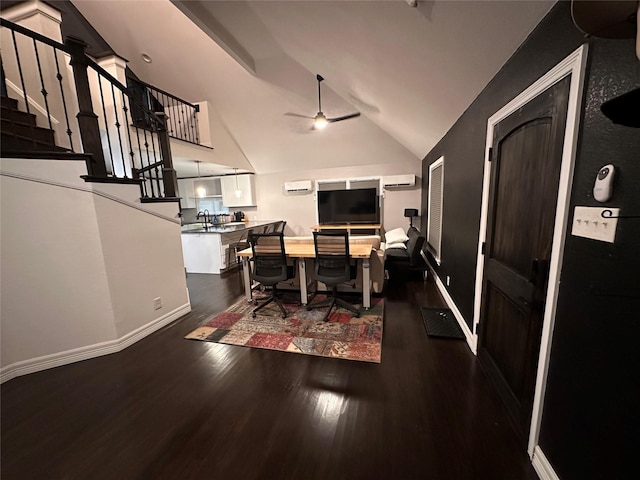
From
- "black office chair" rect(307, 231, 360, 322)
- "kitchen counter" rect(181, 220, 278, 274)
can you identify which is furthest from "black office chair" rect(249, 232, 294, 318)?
"kitchen counter" rect(181, 220, 278, 274)

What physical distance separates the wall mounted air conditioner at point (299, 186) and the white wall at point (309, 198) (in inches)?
8.0

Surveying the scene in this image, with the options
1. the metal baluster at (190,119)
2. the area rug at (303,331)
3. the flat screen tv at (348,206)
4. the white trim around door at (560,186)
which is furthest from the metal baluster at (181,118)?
the white trim around door at (560,186)

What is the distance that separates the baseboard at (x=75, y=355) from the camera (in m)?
2.11

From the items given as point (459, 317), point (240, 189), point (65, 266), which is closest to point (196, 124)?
point (240, 189)

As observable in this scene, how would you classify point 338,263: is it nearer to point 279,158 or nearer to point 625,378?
point 625,378

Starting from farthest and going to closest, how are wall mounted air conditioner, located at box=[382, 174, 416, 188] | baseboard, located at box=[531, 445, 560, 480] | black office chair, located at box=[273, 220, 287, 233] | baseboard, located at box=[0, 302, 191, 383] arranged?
black office chair, located at box=[273, 220, 287, 233], wall mounted air conditioner, located at box=[382, 174, 416, 188], baseboard, located at box=[0, 302, 191, 383], baseboard, located at box=[531, 445, 560, 480]

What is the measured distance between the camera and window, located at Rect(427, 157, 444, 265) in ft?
13.5

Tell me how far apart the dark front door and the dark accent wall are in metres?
0.14

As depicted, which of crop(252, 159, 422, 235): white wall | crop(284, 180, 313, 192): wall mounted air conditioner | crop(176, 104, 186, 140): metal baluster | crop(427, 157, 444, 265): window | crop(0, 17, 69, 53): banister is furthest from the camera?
crop(284, 180, 313, 192): wall mounted air conditioner

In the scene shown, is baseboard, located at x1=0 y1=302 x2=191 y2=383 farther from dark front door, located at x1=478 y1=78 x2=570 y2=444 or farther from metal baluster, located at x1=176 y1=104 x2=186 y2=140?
metal baluster, located at x1=176 y1=104 x2=186 y2=140

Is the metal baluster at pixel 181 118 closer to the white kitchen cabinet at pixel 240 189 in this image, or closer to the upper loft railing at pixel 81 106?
the upper loft railing at pixel 81 106

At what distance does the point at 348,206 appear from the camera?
6.50m

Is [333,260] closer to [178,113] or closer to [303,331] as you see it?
[303,331]

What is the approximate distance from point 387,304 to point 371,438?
2.00 m
